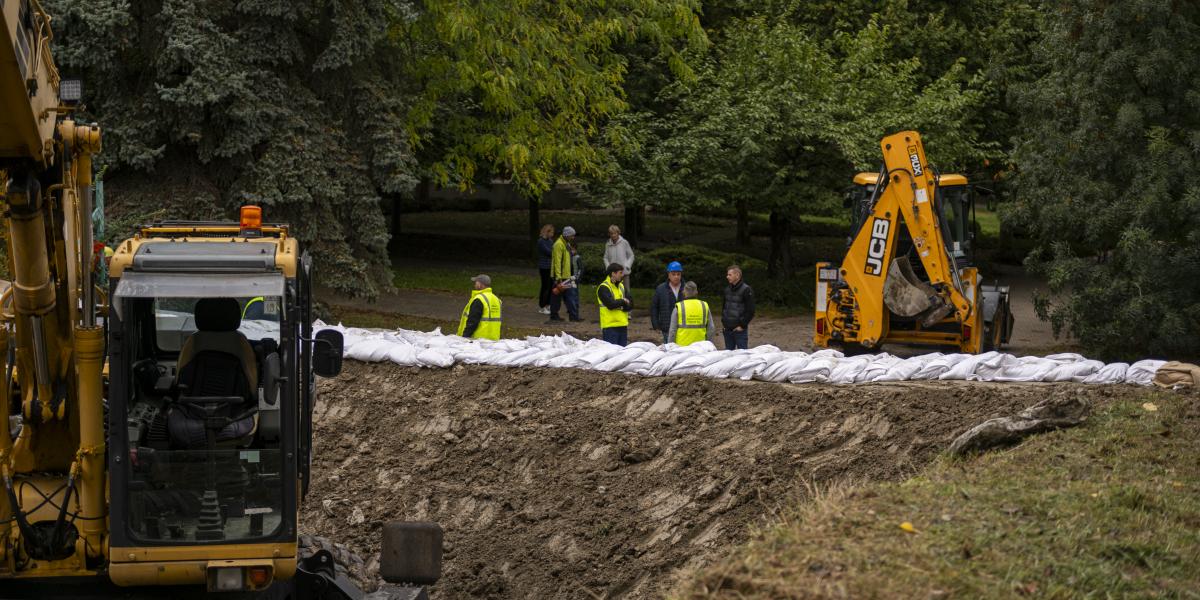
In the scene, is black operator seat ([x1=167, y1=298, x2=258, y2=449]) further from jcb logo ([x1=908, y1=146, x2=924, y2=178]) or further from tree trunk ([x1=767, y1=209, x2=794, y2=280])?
tree trunk ([x1=767, y1=209, x2=794, y2=280])

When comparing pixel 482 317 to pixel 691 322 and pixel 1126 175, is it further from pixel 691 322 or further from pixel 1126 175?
pixel 1126 175

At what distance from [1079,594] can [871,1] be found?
82.8 ft

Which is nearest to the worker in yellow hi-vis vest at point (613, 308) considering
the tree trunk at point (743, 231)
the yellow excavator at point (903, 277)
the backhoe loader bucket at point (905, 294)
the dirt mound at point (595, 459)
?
the dirt mound at point (595, 459)

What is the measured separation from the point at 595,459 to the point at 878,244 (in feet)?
20.7

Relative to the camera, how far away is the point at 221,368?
7625 millimetres

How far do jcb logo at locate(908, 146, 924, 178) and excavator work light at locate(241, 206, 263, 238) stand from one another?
10503mm

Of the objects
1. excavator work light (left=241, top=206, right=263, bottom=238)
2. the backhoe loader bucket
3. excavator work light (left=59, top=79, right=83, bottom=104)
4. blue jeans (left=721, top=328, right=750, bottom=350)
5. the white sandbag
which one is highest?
excavator work light (left=59, top=79, right=83, bottom=104)

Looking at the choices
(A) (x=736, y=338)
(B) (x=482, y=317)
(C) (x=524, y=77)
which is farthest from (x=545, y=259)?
(B) (x=482, y=317)

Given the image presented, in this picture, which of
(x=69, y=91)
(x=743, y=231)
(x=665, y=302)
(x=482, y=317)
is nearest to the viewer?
(x=69, y=91)

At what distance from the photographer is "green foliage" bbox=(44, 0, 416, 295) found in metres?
17.7

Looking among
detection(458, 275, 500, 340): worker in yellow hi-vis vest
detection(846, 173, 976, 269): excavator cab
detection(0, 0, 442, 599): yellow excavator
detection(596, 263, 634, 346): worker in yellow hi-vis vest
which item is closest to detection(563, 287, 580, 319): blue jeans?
detection(596, 263, 634, 346): worker in yellow hi-vis vest

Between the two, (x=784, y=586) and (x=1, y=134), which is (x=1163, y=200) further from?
(x=1, y=134)

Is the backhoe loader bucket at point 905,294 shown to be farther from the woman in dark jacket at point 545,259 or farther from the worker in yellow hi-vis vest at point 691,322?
the woman in dark jacket at point 545,259

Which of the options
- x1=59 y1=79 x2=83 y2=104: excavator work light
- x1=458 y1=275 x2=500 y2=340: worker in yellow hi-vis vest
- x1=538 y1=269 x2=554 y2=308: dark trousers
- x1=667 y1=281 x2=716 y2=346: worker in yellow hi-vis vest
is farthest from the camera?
x1=538 y1=269 x2=554 y2=308: dark trousers
